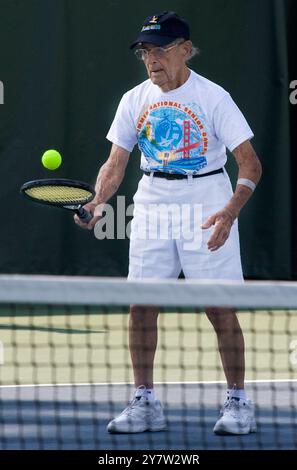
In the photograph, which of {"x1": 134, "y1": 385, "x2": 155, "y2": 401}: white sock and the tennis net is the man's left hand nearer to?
the tennis net

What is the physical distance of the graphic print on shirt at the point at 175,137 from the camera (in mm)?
3932

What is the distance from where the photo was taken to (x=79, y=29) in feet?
24.9

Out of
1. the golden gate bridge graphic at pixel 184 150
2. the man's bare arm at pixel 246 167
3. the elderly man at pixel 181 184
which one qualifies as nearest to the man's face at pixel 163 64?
the elderly man at pixel 181 184

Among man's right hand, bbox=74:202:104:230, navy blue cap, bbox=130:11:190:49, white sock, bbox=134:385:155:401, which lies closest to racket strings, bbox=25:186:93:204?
man's right hand, bbox=74:202:104:230

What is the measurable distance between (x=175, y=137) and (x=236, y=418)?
871 millimetres

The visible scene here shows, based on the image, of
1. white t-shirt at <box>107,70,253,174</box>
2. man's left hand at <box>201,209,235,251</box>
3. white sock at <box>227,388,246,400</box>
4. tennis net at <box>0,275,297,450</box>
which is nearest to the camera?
tennis net at <box>0,275,297,450</box>

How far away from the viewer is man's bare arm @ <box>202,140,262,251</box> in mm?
3814

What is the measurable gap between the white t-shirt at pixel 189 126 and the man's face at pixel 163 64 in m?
0.05

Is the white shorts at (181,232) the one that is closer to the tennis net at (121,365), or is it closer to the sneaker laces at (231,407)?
the tennis net at (121,365)

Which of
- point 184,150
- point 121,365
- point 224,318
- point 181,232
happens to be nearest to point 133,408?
point 224,318

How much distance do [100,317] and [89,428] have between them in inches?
117

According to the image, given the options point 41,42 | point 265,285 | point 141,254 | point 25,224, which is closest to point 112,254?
point 25,224
